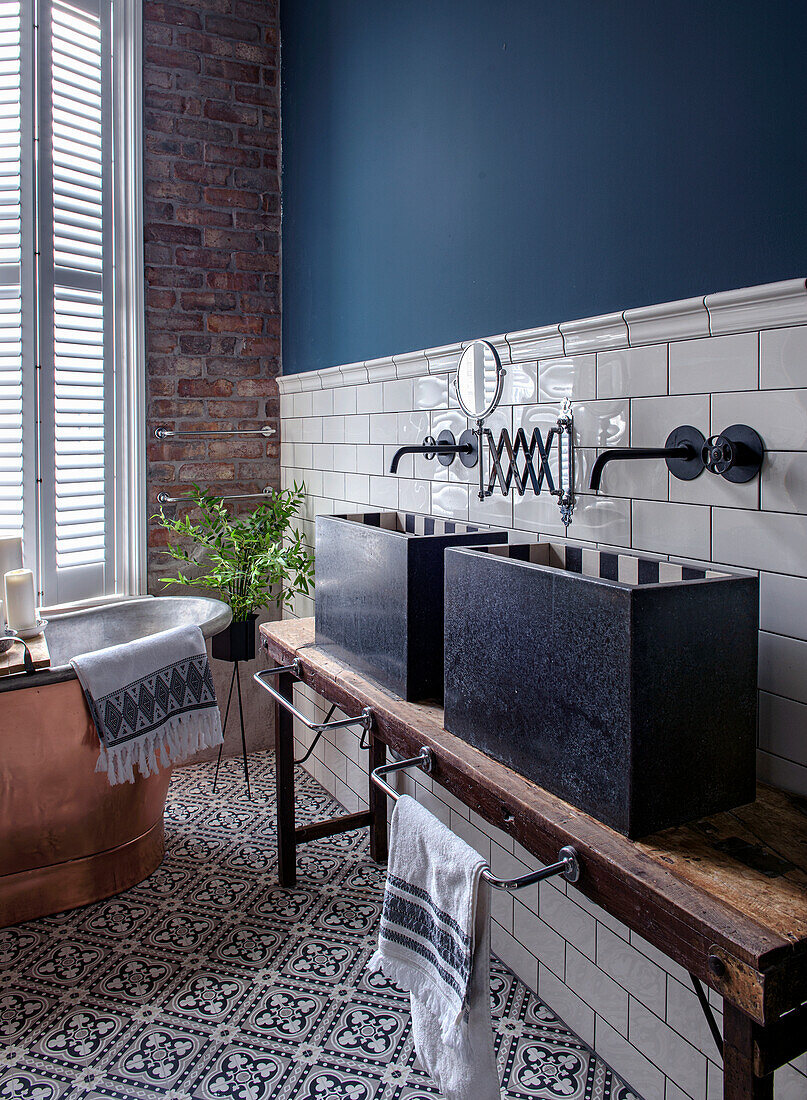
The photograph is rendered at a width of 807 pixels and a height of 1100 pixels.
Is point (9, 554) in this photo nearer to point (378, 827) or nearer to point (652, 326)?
point (378, 827)

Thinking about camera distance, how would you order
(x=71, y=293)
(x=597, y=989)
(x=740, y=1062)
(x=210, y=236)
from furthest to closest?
(x=210, y=236)
(x=71, y=293)
(x=597, y=989)
(x=740, y=1062)

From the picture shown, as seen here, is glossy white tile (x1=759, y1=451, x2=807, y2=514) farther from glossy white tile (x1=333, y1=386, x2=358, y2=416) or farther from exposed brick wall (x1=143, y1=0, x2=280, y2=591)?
exposed brick wall (x1=143, y1=0, x2=280, y2=591)

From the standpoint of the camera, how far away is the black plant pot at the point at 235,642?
3.29 metres

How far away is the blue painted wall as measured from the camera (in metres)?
1.44

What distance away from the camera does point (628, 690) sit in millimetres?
1190

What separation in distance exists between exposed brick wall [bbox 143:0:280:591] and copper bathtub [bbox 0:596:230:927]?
1.00 m

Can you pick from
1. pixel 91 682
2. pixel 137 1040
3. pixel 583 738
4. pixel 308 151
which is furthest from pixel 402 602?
pixel 308 151

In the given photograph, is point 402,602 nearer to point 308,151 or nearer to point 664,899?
point 664,899

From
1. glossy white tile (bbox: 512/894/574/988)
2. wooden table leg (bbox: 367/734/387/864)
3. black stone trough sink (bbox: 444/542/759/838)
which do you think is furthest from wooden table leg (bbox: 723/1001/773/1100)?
wooden table leg (bbox: 367/734/387/864)

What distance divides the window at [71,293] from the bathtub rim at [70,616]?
0.97 ft

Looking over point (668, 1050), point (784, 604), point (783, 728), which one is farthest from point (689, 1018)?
point (784, 604)

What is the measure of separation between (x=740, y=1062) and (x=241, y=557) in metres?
2.54

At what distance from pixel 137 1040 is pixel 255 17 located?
3.64 m

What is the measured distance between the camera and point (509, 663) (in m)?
1.46
